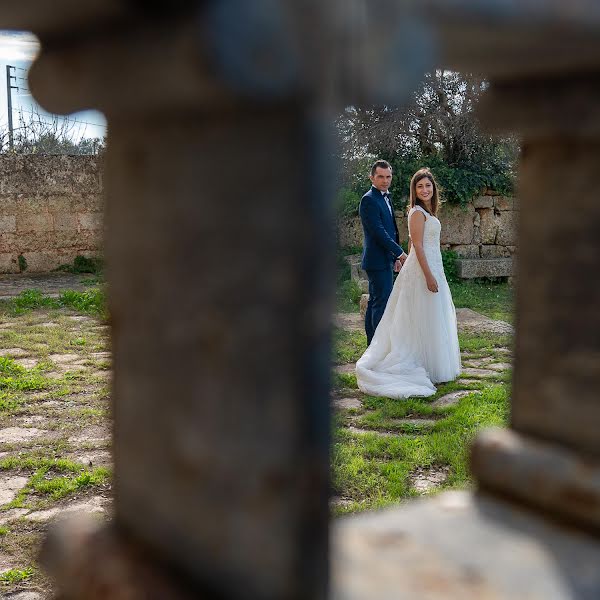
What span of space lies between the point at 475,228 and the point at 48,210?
6714 mm

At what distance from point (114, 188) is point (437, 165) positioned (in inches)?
450

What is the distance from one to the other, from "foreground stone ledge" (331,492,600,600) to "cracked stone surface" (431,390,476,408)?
409 centimetres

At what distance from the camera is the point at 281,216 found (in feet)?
2.63

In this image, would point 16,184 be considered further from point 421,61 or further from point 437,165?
point 421,61

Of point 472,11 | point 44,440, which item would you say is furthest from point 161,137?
point 44,440

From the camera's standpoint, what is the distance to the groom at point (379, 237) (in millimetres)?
6250

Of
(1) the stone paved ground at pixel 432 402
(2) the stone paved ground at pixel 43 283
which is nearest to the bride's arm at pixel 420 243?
(1) the stone paved ground at pixel 432 402

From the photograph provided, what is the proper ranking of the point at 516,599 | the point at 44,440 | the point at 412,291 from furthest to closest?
the point at 412,291, the point at 44,440, the point at 516,599

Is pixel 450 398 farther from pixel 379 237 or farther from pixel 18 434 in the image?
pixel 18 434

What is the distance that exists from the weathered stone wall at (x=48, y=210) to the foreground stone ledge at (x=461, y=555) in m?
10.9

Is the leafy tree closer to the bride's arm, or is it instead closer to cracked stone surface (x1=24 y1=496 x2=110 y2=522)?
the bride's arm

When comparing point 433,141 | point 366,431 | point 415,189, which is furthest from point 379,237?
point 433,141

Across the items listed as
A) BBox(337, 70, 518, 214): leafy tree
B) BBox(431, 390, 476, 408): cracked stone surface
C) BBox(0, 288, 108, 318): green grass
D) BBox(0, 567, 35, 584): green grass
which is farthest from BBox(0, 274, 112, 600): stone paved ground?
BBox(337, 70, 518, 214): leafy tree

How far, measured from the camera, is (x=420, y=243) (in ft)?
20.1
